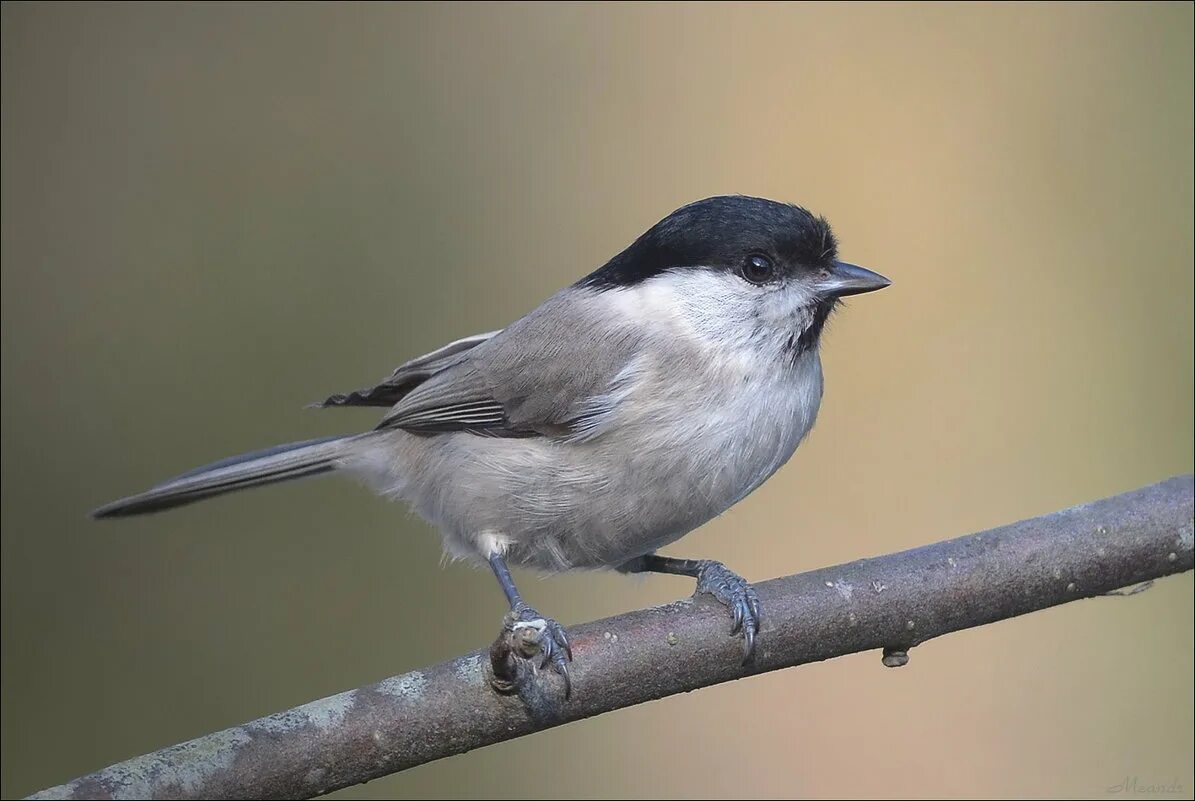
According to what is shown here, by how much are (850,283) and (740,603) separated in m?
0.57

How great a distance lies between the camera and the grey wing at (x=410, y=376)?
2.36 meters

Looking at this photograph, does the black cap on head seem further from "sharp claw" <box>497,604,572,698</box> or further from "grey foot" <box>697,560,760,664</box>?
"sharp claw" <box>497,604,572,698</box>

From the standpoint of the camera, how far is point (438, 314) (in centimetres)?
376

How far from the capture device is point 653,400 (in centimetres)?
189

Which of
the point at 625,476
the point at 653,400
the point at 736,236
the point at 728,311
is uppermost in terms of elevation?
the point at 736,236

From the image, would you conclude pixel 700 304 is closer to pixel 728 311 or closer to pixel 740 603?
pixel 728 311

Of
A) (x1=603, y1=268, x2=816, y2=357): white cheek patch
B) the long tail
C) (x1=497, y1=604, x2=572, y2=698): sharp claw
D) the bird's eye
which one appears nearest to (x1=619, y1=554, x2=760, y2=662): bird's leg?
(x1=497, y1=604, x2=572, y2=698): sharp claw

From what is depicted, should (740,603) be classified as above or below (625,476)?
below

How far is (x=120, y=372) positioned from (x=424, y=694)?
7.84ft

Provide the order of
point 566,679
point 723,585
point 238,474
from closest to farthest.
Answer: point 566,679 < point 723,585 < point 238,474

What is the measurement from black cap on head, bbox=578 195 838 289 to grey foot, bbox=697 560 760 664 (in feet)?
1.66

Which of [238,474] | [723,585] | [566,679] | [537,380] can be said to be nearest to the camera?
[566,679]

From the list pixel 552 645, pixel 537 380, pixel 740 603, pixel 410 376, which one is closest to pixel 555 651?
pixel 552 645

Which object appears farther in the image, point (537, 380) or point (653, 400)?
point (537, 380)
